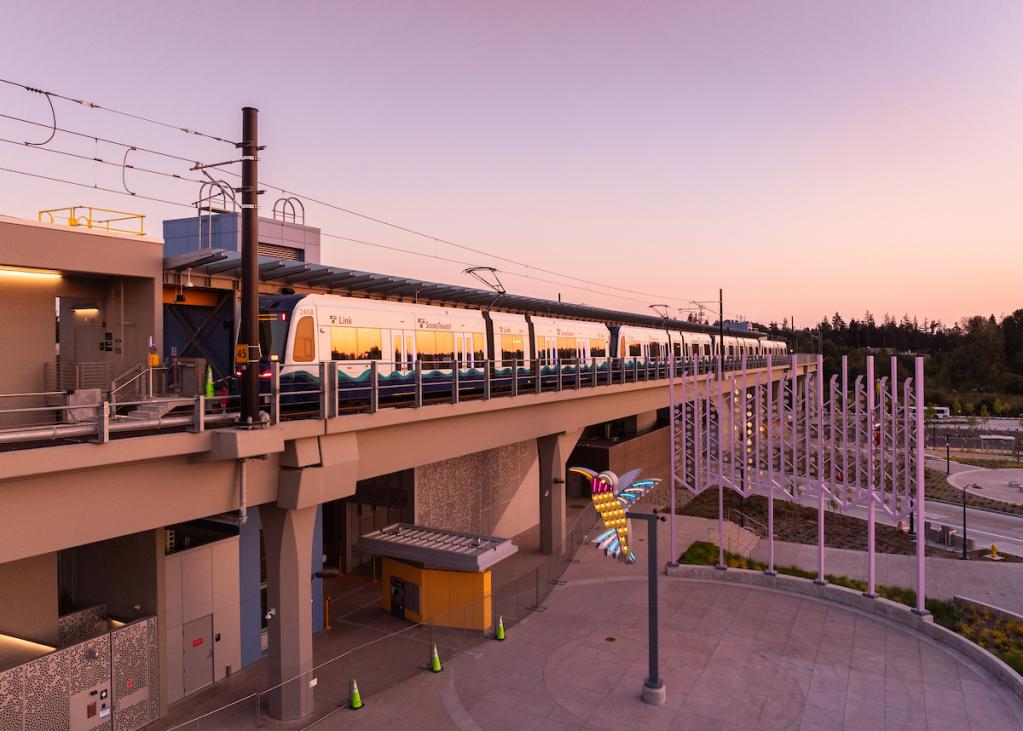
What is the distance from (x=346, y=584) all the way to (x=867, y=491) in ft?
64.4

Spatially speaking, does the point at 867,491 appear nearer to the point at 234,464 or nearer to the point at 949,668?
the point at 949,668

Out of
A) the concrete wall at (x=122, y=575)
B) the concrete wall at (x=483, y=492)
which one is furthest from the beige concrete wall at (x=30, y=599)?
the concrete wall at (x=483, y=492)

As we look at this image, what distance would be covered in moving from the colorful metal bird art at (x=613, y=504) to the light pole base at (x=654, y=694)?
10.0 feet

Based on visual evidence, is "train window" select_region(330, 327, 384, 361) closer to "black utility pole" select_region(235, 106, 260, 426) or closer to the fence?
"black utility pole" select_region(235, 106, 260, 426)

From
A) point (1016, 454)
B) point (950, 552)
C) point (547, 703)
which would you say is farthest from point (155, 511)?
point (1016, 454)

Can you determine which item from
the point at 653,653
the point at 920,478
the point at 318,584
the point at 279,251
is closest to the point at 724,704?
the point at 653,653

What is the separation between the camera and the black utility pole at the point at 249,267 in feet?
41.9

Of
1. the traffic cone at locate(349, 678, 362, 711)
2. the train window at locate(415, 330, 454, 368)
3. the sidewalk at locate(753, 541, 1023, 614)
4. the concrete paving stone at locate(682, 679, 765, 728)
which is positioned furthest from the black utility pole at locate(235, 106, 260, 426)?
the sidewalk at locate(753, 541, 1023, 614)

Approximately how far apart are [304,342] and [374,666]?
9.44 meters

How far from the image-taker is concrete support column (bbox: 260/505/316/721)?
1481 centimetres

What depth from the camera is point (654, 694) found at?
1659 centimetres

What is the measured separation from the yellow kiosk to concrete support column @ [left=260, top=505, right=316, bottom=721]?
6.38 metres

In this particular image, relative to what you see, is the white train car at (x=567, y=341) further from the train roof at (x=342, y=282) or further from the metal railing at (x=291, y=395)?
the train roof at (x=342, y=282)

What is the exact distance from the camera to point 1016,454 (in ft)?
214
